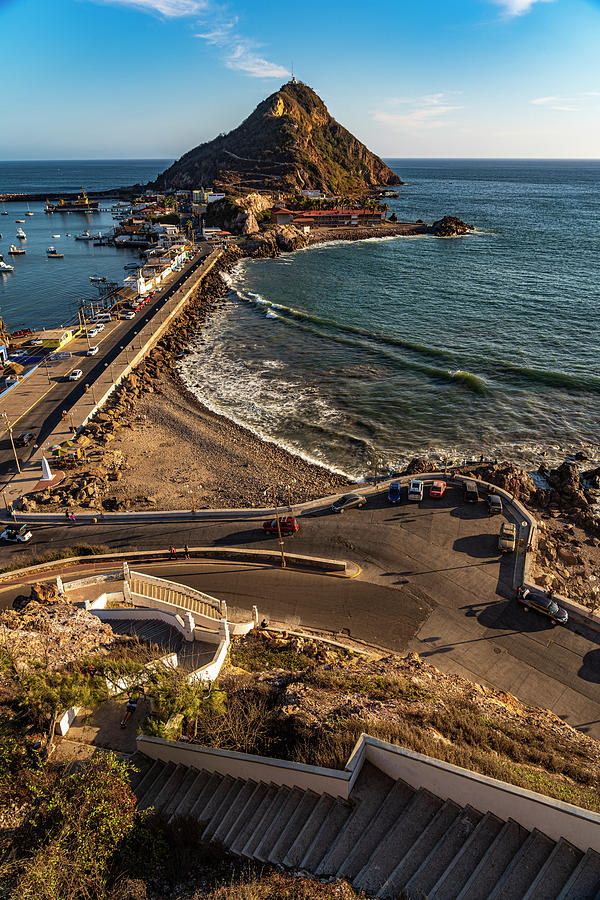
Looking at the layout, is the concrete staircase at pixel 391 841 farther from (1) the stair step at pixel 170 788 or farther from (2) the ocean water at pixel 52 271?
(2) the ocean water at pixel 52 271

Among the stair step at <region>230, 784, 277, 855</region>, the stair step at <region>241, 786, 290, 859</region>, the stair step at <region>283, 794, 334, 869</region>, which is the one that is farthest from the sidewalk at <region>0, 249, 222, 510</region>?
the stair step at <region>283, 794, 334, 869</region>

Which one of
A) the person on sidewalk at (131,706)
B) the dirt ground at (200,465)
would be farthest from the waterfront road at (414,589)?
the person on sidewalk at (131,706)

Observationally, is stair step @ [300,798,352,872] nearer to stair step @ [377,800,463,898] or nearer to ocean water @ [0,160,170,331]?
stair step @ [377,800,463,898]

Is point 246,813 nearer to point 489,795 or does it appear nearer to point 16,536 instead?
point 489,795

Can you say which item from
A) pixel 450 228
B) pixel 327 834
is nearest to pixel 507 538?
pixel 327 834

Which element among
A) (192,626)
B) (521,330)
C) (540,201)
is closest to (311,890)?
(192,626)

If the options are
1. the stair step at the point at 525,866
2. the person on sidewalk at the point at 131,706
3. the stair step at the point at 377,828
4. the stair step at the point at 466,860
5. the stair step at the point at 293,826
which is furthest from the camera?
the person on sidewalk at the point at 131,706
